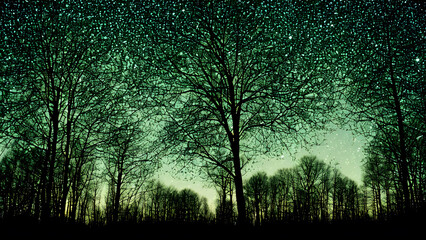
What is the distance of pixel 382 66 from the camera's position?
9.62 meters

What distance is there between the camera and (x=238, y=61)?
32.7 feet

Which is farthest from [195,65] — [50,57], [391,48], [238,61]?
[391,48]

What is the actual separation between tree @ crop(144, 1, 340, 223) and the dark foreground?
4.74 ft

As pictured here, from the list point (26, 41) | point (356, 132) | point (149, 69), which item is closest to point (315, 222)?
point (356, 132)

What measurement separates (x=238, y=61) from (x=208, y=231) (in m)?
6.99

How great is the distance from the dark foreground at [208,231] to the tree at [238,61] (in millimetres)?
1443

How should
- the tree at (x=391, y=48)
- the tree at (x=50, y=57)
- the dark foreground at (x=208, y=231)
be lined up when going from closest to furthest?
the dark foreground at (x=208, y=231) → the tree at (x=50, y=57) → the tree at (x=391, y=48)

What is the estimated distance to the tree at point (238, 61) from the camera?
8.44 metres

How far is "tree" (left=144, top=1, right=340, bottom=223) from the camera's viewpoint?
844 centimetres

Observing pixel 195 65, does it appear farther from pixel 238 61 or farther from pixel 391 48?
pixel 391 48

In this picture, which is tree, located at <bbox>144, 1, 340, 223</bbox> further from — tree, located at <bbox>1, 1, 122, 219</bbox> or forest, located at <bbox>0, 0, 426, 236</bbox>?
tree, located at <bbox>1, 1, 122, 219</bbox>

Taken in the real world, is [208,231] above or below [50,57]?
below

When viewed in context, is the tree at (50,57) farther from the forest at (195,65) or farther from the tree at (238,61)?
the tree at (238,61)

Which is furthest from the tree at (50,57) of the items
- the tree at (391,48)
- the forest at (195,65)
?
the tree at (391,48)
